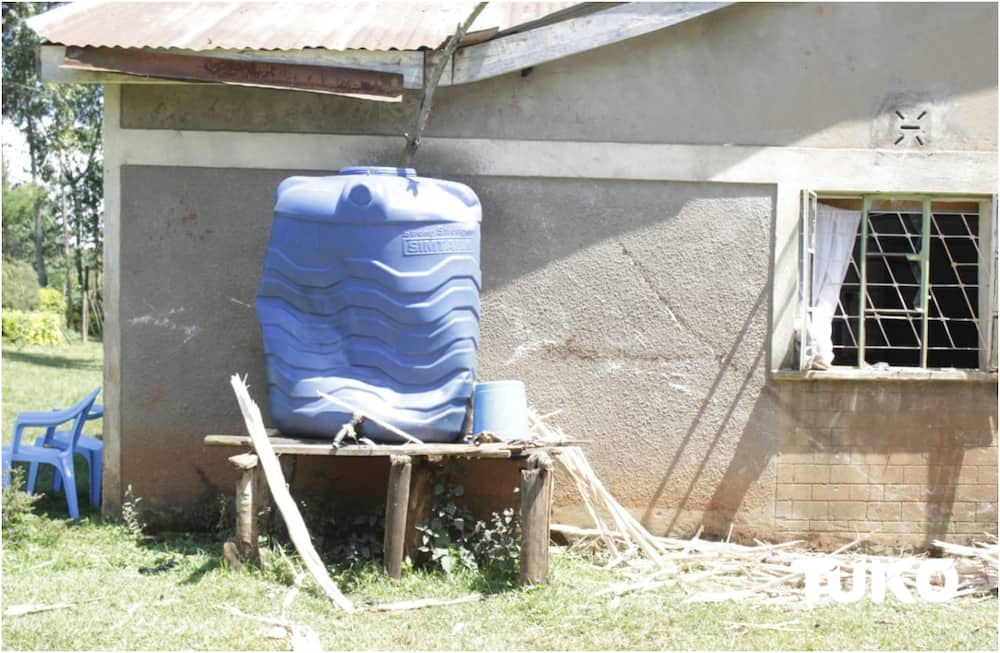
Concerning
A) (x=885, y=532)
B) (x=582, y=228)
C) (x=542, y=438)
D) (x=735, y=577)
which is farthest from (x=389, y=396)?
(x=885, y=532)

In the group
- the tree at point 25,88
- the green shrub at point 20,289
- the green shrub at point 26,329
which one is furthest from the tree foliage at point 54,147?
the green shrub at point 26,329

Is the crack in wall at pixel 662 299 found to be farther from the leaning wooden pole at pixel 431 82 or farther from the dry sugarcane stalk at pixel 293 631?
the dry sugarcane stalk at pixel 293 631

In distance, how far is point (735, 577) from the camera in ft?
20.8

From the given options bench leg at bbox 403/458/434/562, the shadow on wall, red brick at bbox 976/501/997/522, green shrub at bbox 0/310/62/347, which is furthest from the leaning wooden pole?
green shrub at bbox 0/310/62/347

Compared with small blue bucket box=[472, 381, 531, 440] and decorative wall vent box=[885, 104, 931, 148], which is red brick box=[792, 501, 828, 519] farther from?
decorative wall vent box=[885, 104, 931, 148]

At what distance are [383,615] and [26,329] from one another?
16754 mm

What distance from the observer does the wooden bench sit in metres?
5.82

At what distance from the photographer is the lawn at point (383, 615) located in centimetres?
514

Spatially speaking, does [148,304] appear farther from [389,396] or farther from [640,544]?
[640,544]

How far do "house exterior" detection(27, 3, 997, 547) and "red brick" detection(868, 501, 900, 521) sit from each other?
19 mm

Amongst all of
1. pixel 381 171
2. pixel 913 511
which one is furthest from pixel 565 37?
pixel 913 511

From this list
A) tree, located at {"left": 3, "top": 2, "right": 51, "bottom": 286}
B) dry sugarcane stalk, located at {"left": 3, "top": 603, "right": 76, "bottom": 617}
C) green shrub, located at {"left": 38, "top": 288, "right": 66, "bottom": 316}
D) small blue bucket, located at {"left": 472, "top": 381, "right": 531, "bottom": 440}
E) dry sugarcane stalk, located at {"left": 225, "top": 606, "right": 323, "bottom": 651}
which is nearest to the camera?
dry sugarcane stalk, located at {"left": 225, "top": 606, "right": 323, "bottom": 651}

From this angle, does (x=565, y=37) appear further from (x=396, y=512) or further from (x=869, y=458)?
(x=869, y=458)

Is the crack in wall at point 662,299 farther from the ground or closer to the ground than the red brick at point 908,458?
farther from the ground
